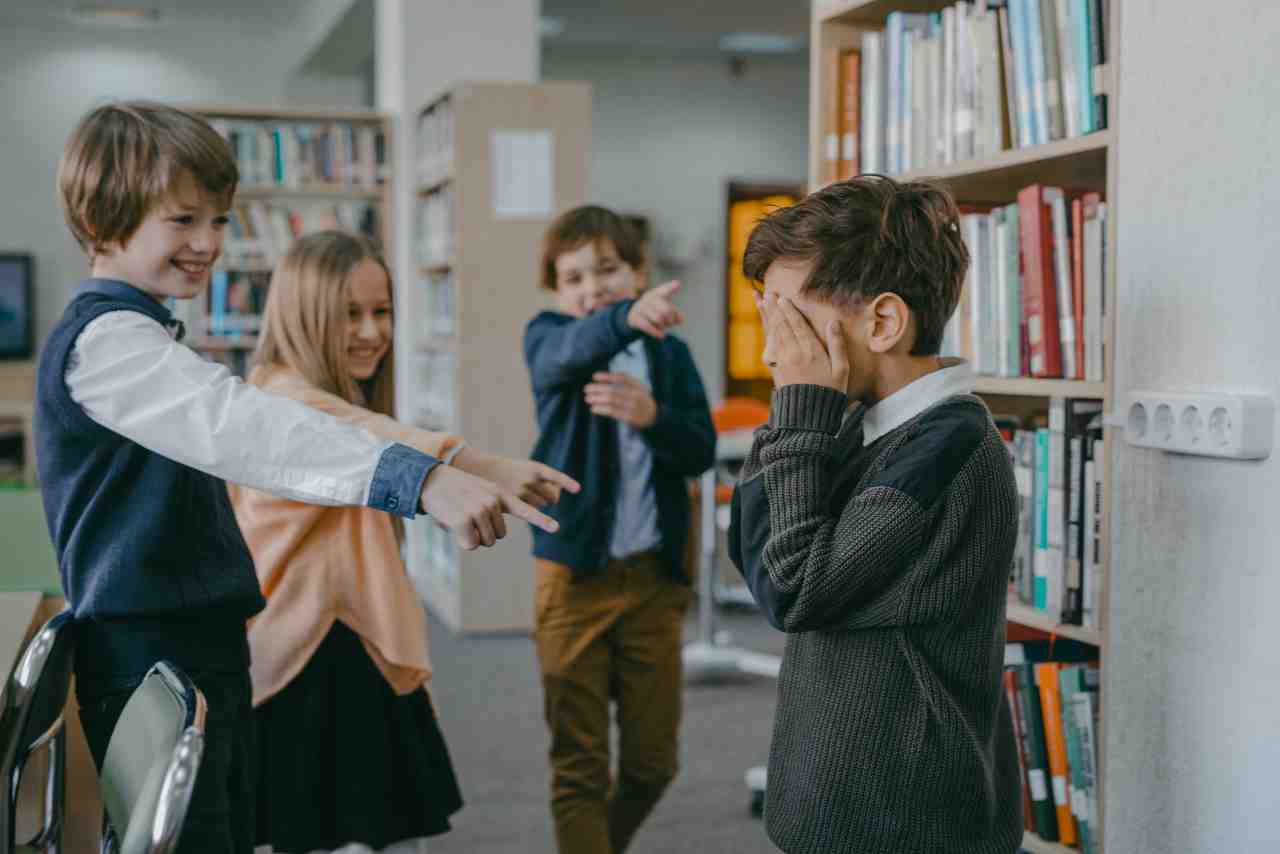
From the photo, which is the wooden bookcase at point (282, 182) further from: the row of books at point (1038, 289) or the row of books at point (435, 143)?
the row of books at point (1038, 289)

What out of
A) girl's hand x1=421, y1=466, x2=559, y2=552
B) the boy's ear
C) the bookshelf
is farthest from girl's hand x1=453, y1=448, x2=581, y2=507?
the bookshelf

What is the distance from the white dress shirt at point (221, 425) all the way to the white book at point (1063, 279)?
982mm

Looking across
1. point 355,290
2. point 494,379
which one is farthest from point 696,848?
point 494,379

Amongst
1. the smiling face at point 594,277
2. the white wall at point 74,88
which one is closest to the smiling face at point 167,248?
the smiling face at point 594,277

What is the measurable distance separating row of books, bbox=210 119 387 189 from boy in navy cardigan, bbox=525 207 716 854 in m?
3.48

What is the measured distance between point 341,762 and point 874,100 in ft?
4.44

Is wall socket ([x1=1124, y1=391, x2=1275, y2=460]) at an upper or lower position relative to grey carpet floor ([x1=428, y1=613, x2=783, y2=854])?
upper

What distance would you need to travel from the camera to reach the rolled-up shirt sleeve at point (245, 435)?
4.34ft

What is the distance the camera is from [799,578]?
1259 millimetres

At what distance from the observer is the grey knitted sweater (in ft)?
4.10

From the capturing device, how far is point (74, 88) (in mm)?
9031

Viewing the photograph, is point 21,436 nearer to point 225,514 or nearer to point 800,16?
point 800,16

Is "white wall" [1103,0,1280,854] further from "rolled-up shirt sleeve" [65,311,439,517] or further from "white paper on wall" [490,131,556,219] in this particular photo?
"white paper on wall" [490,131,556,219]

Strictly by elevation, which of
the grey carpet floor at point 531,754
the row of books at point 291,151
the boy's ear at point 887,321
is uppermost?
the row of books at point 291,151
